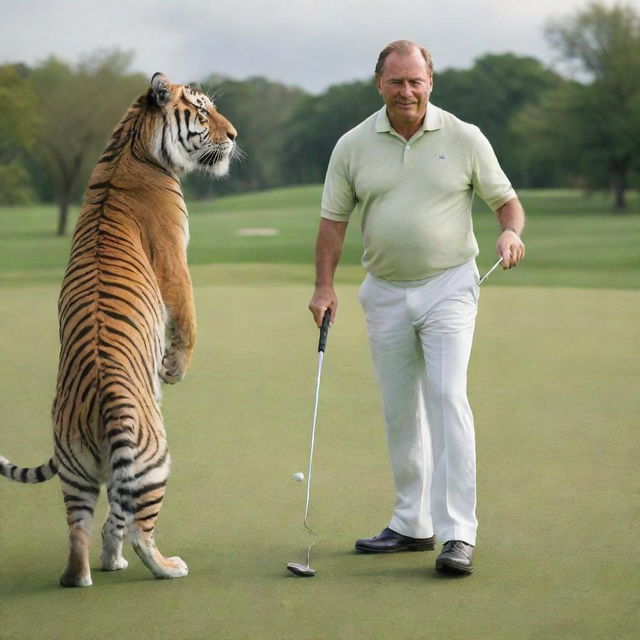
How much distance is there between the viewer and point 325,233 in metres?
4.79

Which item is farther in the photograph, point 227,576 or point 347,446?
point 347,446

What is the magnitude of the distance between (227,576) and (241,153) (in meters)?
1.85

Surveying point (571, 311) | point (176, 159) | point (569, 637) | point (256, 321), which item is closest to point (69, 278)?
point (176, 159)

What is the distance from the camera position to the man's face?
14.5ft

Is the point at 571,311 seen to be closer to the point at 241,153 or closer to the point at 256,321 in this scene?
the point at 256,321

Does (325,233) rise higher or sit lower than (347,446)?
higher

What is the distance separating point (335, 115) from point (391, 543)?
58.3m

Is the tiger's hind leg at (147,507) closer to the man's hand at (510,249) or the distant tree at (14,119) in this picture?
the man's hand at (510,249)

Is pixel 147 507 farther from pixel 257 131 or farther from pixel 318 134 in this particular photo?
pixel 257 131

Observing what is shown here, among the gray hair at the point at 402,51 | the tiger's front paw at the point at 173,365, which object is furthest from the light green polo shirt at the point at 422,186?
the tiger's front paw at the point at 173,365

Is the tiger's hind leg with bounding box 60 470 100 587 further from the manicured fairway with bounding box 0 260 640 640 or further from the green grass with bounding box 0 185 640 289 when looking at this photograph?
the green grass with bounding box 0 185 640 289

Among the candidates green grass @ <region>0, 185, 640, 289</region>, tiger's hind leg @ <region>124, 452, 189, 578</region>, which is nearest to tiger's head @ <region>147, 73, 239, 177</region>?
tiger's hind leg @ <region>124, 452, 189, 578</region>

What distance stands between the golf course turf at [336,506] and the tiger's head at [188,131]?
1471 mm

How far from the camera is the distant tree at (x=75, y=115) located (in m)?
32.9
